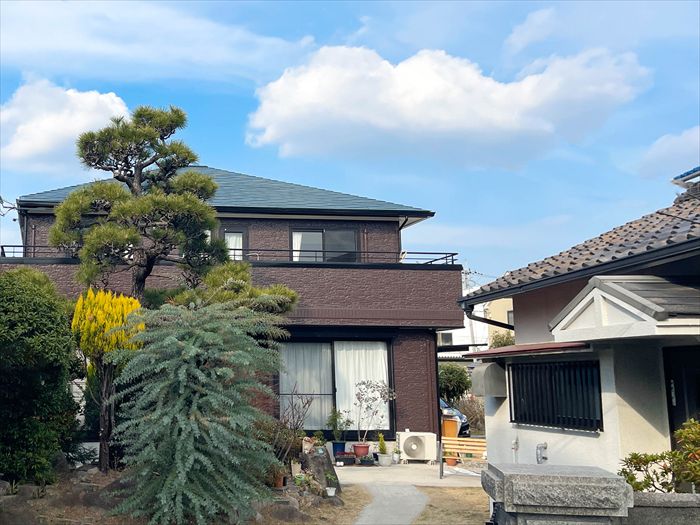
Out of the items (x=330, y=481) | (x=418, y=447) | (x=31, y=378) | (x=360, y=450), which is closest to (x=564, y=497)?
(x=31, y=378)

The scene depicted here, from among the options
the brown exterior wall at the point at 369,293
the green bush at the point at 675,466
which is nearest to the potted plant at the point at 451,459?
the brown exterior wall at the point at 369,293

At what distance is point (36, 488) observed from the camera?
10.3 m

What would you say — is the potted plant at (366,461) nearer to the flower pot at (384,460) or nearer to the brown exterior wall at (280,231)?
the flower pot at (384,460)

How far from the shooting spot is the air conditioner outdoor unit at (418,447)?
17688 mm

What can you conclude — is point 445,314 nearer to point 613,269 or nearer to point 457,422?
point 457,422

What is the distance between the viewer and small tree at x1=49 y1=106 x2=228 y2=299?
13.4 metres

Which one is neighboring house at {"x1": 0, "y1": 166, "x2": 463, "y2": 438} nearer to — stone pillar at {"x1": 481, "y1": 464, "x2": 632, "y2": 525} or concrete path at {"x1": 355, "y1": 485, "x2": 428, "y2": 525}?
concrete path at {"x1": 355, "y1": 485, "x2": 428, "y2": 525}

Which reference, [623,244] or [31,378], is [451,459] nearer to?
[623,244]

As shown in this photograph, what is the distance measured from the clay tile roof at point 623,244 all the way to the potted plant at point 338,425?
7427 mm

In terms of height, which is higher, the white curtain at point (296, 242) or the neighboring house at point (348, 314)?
the white curtain at point (296, 242)

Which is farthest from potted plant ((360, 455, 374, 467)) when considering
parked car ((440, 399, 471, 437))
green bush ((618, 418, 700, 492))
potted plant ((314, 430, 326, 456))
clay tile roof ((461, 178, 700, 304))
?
green bush ((618, 418, 700, 492))

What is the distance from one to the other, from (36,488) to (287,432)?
13.0ft

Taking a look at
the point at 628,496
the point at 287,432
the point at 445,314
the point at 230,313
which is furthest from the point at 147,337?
the point at 445,314

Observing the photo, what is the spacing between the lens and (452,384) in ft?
85.3
